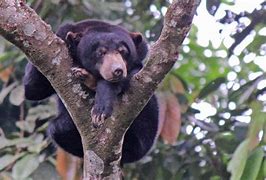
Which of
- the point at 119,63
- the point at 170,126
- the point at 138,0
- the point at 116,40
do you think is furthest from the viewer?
the point at 138,0

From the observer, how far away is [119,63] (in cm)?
367

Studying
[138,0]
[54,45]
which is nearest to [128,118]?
[54,45]

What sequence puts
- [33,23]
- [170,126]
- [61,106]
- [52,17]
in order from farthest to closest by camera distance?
1. [52,17]
2. [170,126]
3. [61,106]
4. [33,23]

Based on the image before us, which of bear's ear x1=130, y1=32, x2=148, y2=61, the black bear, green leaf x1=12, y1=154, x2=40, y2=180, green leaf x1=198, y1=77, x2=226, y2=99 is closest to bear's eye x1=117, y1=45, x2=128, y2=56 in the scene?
the black bear

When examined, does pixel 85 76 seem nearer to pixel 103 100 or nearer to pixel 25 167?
pixel 103 100

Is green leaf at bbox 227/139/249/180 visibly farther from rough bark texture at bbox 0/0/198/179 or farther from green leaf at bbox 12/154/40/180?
green leaf at bbox 12/154/40/180

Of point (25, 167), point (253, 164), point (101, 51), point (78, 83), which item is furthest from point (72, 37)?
point (253, 164)

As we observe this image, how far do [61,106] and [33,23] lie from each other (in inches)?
46.7

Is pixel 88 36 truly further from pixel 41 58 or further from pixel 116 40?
pixel 41 58

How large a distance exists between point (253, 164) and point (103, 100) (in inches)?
36.5

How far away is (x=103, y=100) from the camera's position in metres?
3.19

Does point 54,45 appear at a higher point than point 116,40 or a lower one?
higher

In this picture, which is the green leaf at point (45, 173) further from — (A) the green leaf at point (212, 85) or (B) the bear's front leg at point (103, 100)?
(B) the bear's front leg at point (103, 100)

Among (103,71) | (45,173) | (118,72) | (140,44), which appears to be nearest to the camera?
(118,72)
